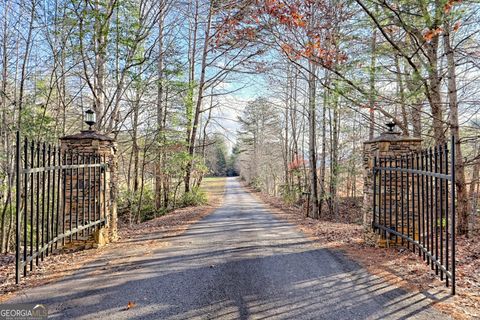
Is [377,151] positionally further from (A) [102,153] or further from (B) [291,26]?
(A) [102,153]

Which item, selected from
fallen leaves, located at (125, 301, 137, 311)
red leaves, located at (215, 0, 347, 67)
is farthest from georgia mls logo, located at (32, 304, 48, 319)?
red leaves, located at (215, 0, 347, 67)

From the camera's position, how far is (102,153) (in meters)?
4.94

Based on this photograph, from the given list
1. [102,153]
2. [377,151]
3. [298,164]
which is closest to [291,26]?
[377,151]

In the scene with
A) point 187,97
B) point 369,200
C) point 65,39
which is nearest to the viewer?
point 369,200

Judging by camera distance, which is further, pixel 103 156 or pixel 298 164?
pixel 298 164

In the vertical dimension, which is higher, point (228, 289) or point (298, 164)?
point (298, 164)

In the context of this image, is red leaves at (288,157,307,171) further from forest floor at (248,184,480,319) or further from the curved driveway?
the curved driveway

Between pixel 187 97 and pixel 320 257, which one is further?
pixel 187 97

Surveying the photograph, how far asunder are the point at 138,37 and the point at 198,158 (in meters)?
6.17

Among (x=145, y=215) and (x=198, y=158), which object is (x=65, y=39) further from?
Answer: (x=145, y=215)

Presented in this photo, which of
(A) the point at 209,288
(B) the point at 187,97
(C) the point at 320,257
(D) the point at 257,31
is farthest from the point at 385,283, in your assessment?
(B) the point at 187,97

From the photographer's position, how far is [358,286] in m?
3.19

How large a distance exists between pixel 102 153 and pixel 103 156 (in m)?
0.06

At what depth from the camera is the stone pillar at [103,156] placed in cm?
468
